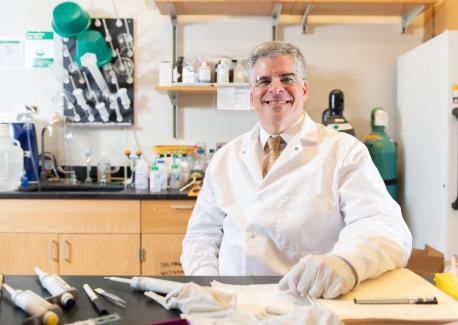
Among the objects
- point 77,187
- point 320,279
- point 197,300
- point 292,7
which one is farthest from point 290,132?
point 77,187

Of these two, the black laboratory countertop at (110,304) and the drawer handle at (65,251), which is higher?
the black laboratory countertop at (110,304)

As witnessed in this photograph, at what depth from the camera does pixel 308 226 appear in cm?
127

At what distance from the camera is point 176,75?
2725 mm

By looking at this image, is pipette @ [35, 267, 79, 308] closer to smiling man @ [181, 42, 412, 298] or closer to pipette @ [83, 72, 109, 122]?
smiling man @ [181, 42, 412, 298]

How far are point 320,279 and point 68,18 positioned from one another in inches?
99.5

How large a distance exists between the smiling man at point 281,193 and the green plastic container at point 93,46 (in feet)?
5.48

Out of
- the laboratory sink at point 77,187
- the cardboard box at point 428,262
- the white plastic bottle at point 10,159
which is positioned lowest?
the cardboard box at point 428,262

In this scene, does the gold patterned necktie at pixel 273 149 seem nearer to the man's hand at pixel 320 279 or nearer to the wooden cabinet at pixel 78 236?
the man's hand at pixel 320 279

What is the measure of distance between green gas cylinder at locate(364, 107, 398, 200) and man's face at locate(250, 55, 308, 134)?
1337 millimetres

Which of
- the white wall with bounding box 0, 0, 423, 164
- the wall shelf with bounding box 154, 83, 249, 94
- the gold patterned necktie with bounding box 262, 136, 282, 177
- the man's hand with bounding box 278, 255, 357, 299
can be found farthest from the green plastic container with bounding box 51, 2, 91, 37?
the man's hand with bounding box 278, 255, 357, 299

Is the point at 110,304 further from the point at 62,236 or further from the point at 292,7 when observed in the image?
the point at 292,7

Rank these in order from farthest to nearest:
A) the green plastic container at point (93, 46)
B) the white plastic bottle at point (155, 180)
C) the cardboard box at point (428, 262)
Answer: the green plastic container at point (93, 46) → the white plastic bottle at point (155, 180) → the cardboard box at point (428, 262)

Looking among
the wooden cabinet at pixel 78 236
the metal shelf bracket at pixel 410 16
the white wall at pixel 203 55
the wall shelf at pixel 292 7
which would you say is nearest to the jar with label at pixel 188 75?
the white wall at pixel 203 55

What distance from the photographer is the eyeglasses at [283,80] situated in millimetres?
1362
